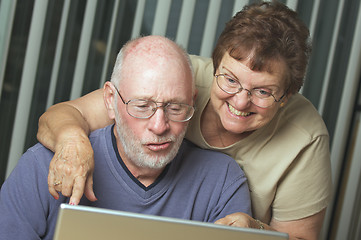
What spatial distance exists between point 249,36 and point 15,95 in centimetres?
143

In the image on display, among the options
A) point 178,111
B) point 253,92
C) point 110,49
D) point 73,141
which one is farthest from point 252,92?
point 110,49

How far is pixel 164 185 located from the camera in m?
1.62

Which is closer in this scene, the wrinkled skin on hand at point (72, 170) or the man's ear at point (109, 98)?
the wrinkled skin on hand at point (72, 170)

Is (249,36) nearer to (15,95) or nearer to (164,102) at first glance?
(164,102)

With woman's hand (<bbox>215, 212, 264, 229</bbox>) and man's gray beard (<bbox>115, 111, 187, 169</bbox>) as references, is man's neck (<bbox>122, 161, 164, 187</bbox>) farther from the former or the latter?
woman's hand (<bbox>215, 212, 264, 229</bbox>)

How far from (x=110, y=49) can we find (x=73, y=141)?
1305 mm

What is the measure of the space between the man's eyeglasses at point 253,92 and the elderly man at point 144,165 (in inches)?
4.1

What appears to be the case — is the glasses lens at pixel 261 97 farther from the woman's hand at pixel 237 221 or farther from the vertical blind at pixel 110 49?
the vertical blind at pixel 110 49

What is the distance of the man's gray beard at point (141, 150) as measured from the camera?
4.99 ft

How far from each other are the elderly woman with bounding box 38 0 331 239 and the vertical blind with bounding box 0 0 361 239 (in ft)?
2.43

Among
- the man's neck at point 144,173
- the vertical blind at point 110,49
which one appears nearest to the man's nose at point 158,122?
the man's neck at point 144,173

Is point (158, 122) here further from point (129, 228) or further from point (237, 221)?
point (129, 228)

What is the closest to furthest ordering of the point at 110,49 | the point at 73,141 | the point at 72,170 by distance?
1. the point at 72,170
2. the point at 73,141
3. the point at 110,49

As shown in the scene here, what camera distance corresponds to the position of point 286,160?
1.73 meters
